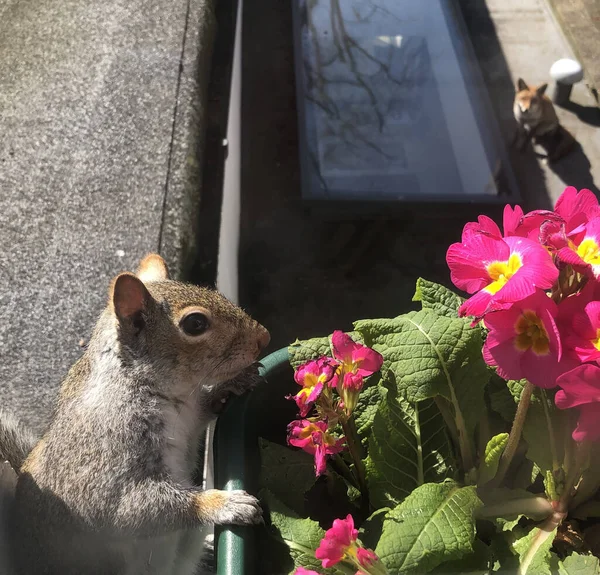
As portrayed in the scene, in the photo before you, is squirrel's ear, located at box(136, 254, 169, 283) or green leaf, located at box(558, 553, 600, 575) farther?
squirrel's ear, located at box(136, 254, 169, 283)

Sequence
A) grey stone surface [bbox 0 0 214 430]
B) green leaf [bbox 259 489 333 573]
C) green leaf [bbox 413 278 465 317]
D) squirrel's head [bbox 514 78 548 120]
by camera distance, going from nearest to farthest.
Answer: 1. green leaf [bbox 259 489 333 573]
2. green leaf [bbox 413 278 465 317]
3. grey stone surface [bbox 0 0 214 430]
4. squirrel's head [bbox 514 78 548 120]

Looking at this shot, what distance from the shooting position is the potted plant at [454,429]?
63 cm

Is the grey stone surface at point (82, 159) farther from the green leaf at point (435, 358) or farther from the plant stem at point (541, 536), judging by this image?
the plant stem at point (541, 536)

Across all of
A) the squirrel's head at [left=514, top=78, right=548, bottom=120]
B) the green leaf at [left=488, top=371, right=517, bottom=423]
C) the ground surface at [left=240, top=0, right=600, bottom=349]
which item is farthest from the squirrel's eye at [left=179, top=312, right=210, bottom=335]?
the squirrel's head at [left=514, top=78, right=548, bottom=120]

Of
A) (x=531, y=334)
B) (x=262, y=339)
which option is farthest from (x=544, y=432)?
(x=262, y=339)

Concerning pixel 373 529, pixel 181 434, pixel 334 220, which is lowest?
pixel 334 220

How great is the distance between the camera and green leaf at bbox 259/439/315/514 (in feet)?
3.02

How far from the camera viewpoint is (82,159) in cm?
197

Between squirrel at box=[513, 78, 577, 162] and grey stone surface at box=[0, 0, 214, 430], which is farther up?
grey stone surface at box=[0, 0, 214, 430]

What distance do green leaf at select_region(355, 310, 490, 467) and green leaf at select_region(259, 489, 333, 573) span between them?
198 mm

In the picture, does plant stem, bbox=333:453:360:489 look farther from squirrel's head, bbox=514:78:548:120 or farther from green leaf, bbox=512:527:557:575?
squirrel's head, bbox=514:78:548:120

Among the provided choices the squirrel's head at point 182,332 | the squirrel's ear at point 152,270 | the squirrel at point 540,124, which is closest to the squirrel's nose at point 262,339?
the squirrel's head at point 182,332

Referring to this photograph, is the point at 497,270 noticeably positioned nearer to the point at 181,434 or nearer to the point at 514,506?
the point at 514,506

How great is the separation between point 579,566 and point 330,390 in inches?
13.2
